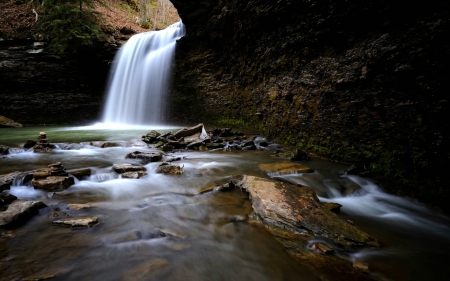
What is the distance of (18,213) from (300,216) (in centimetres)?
317

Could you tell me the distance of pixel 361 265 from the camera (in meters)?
2.01

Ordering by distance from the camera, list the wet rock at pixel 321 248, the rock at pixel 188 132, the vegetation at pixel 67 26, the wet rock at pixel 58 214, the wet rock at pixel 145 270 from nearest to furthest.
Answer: the wet rock at pixel 145 270 < the wet rock at pixel 321 248 < the wet rock at pixel 58 214 < the rock at pixel 188 132 < the vegetation at pixel 67 26

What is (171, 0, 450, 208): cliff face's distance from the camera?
3.67 m

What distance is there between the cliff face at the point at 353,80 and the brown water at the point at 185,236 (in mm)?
847

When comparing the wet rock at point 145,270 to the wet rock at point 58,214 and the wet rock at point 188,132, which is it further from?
the wet rock at point 188,132

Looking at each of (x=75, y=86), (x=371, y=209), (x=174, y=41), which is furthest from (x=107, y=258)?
(x=75, y=86)

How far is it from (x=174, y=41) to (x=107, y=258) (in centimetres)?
1453

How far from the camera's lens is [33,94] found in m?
14.4

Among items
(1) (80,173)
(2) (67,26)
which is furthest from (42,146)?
(2) (67,26)

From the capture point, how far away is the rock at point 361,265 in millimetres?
1974

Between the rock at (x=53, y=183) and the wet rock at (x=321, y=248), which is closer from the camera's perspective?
the wet rock at (x=321, y=248)

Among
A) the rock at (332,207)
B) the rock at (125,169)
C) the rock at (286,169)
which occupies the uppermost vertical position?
the rock at (286,169)

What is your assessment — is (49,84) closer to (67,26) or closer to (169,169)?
(67,26)

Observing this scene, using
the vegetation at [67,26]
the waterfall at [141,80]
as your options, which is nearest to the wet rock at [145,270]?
the waterfall at [141,80]
